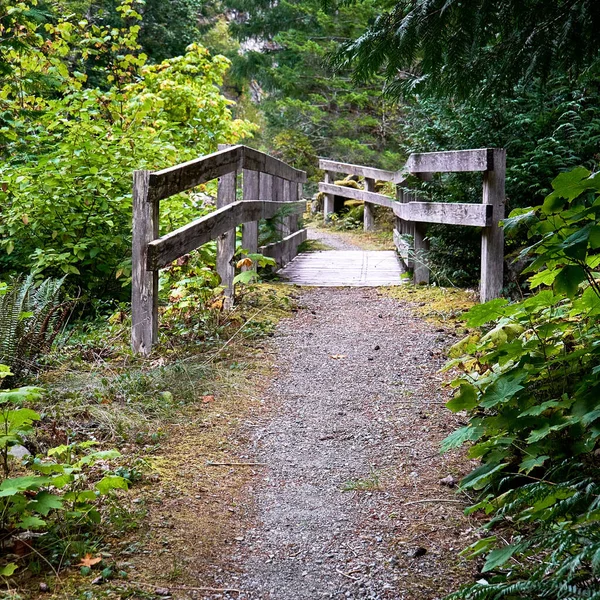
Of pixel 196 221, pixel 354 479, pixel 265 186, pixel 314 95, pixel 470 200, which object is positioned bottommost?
pixel 354 479

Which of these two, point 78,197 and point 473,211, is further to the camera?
point 78,197

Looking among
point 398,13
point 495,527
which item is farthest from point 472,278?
point 495,527

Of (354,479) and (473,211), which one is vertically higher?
(473,211)

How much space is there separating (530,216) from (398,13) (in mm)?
1315

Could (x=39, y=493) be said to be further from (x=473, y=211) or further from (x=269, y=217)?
(x=269, y=217)

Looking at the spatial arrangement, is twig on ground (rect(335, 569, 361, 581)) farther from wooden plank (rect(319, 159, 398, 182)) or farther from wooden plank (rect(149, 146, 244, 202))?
wooden plank (rect(319, 159, 398, 182))

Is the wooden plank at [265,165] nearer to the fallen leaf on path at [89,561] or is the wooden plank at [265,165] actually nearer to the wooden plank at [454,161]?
the wooden plank at [454,161]

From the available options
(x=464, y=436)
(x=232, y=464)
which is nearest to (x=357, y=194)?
(x=232, y=464)

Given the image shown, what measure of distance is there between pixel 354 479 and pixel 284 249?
7.11 metres

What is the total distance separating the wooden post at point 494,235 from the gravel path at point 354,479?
2.68 ft

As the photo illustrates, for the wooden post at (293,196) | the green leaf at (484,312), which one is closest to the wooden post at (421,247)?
the wooden post at (293,196)

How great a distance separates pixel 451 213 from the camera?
6980 millimetres

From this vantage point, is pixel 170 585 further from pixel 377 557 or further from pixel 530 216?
pixel 530 216

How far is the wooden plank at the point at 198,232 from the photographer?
16.6 ft
